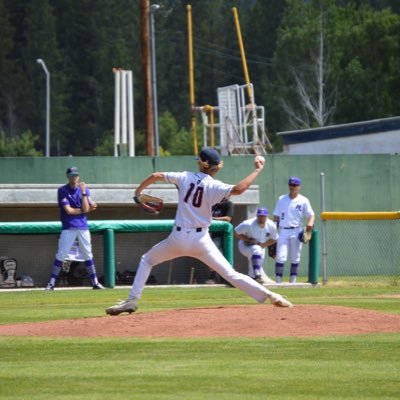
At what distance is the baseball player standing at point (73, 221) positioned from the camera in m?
18.5

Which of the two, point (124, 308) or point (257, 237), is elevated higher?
point (257, 237)

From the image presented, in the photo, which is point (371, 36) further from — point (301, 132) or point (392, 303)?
point (392, 303)

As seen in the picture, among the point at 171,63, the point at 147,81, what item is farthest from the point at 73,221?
the point at 171,63

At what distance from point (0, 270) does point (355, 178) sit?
27.9 ft

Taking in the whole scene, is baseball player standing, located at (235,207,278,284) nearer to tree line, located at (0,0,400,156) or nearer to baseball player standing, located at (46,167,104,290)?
baseball player standing, located at (46,167,104,290)

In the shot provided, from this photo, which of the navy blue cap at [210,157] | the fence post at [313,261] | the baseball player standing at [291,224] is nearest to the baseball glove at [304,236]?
the baseball player standing at [291,224]

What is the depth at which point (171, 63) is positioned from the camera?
92.4 metres

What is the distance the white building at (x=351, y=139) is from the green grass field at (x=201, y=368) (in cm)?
1917

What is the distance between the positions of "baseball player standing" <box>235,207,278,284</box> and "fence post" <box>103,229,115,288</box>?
90.7 inches

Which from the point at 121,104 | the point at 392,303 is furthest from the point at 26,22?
the point at 392,303

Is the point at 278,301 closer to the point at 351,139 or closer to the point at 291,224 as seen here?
the point at 291,224

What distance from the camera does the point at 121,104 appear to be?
1243 inches

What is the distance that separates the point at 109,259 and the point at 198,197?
7953mm

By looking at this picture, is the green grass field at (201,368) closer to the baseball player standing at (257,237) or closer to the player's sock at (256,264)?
the player's sock at (256,264)
